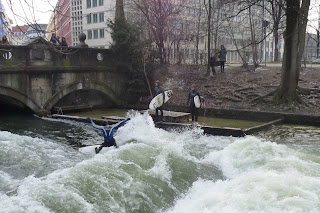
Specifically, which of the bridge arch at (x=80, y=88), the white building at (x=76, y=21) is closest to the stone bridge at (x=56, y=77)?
the bridge arch at (x=80, y=88)

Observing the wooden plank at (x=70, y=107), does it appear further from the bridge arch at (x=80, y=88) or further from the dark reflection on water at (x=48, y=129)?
the dark reflection on water at (x=48, y=129)

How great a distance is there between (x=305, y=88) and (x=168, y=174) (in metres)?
13.9

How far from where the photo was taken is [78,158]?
457 inches

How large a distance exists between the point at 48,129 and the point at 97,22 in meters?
48.7

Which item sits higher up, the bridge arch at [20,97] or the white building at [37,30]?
the white building at [37,30]

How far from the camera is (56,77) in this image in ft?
70.9

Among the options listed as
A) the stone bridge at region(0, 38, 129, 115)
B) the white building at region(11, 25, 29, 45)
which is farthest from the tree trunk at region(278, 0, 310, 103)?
the white building at region(11, 25, 29, 45)

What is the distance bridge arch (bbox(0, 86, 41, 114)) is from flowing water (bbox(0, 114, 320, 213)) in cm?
621

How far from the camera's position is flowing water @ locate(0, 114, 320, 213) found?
23.3 feet

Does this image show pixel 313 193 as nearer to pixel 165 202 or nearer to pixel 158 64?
pixel 165 202

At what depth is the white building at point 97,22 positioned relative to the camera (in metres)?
60.2

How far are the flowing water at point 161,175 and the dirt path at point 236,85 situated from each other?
206 inches

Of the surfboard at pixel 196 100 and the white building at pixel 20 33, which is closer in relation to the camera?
the white building at pixel 20 33

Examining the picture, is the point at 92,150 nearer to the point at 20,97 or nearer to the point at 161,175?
the point at 161,175
